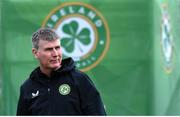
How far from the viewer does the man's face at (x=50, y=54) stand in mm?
4504

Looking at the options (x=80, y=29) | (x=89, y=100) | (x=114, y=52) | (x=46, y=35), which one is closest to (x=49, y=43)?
(x=46, y=35)

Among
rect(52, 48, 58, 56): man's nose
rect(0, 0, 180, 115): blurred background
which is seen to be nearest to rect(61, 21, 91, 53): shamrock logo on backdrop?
rect(0, 0, 180, 115): blurred background

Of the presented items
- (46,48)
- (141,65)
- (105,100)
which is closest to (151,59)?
(141,65)

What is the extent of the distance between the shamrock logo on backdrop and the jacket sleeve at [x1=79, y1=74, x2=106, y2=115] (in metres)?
3.32

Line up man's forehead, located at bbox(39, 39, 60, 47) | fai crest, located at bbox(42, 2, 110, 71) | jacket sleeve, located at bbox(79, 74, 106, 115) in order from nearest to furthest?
1. jacket sleeve, located at bbox(79, 74, 106, 115)
2. man's forehead, located at bbox(39, 39, 60, 47)
3. fai crest, located at bbox(42, 2, 110, 71)

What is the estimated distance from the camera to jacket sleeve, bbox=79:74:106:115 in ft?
14.5

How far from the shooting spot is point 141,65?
7797 mm

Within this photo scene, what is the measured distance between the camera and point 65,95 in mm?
4438

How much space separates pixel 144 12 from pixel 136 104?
1.07 m

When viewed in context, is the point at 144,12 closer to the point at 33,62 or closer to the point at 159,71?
the point at 159,71

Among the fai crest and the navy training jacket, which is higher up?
the fai crest

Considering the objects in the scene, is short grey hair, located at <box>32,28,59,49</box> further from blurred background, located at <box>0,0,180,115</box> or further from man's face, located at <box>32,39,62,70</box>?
blurred background, located at <box>0,0,180,115</box>

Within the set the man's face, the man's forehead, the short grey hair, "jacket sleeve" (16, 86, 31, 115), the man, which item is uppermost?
the short grey hair

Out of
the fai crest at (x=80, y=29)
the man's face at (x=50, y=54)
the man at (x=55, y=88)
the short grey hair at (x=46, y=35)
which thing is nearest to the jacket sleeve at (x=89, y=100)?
the man at (x=55, y=88)
